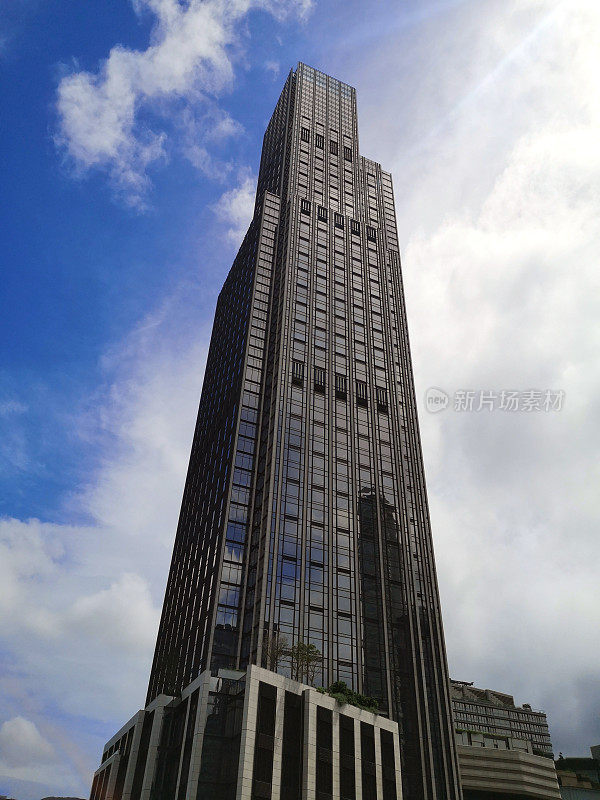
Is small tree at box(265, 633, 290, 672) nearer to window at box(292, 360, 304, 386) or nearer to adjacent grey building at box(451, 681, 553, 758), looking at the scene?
window at box(292, 360, 304, 386)

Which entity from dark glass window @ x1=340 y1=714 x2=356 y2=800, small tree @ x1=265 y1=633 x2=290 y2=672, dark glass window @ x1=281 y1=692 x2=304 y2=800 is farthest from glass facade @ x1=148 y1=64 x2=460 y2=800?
dark glass window @ x1=281 y1=692 x2=304 y2=800

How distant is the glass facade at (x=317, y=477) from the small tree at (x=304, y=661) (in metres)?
1.24

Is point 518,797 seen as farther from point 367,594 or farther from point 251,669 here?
point 251,669

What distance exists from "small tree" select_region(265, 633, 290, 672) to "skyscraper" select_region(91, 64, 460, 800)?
0.49 meters

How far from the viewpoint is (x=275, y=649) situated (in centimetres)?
6869

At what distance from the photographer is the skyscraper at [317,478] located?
73062 millimetres

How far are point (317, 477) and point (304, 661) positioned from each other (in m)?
25.6

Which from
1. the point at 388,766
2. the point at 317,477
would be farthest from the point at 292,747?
the point at 317,477

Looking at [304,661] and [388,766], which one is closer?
[388,766]

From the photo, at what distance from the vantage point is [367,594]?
78.6 metres

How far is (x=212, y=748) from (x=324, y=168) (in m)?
107

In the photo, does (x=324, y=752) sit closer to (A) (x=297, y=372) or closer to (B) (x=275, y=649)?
(B) (x=275, y=649)

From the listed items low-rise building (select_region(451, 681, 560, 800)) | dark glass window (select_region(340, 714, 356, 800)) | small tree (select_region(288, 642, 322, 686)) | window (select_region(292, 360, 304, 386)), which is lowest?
dark glass window (select_region(340, 714, 356, 800))

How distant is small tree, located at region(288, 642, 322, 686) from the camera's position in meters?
65.7
